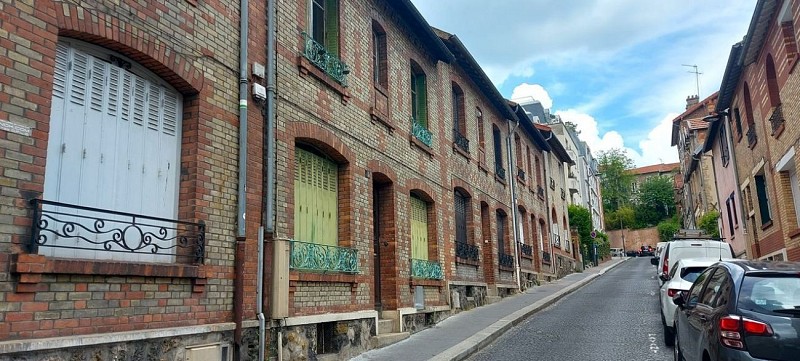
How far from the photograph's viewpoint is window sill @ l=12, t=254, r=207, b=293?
482 centimetres

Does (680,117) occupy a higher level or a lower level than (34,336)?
higher

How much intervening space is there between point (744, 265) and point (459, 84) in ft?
40.6

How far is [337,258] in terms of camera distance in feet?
31.8

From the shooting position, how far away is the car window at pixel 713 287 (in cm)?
591

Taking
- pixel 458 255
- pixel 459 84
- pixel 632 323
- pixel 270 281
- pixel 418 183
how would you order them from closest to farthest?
pixel 270 281
pixel 632 323
pixel 418 183
pixel 458 255
pixel 459 84

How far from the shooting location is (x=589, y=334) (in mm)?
11320

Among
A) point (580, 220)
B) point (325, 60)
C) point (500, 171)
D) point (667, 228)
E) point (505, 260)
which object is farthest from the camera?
point (667, 228)

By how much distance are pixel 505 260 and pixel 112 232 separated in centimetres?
1552

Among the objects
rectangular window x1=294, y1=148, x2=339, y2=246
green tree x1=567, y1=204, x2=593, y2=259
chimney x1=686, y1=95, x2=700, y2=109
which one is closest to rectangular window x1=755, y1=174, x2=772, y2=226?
Result: rectangular window x1=294, y1=148, x2=339, y2=246

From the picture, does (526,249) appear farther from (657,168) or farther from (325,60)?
(657,168)

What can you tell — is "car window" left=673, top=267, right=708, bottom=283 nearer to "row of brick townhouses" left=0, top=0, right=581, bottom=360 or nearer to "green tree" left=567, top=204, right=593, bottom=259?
"row of brick townhouses" left=0, top=0, right=581, bottom=360

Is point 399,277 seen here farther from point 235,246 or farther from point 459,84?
point 459,84

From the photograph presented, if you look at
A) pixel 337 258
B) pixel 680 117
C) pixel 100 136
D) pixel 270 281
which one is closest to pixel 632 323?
pixel 337 258

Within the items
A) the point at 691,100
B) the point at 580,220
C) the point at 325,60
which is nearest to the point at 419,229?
the point at 325,60
